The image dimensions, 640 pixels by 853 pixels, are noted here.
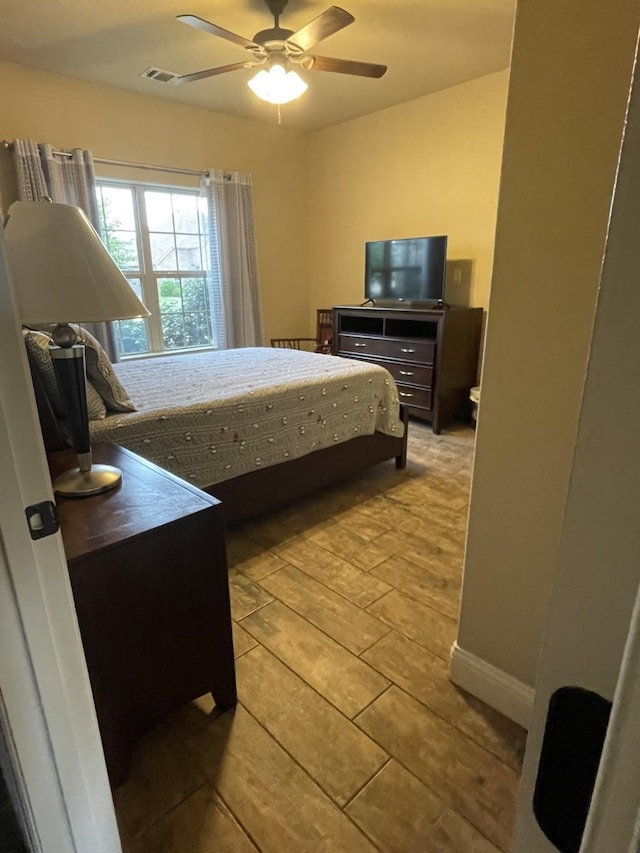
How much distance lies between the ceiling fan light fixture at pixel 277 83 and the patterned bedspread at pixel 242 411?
153 cm

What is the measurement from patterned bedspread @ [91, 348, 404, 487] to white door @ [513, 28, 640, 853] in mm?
1862

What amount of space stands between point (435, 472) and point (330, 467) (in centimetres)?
81

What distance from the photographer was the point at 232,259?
4609 millimetres

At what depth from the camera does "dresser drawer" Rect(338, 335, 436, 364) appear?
388 cm

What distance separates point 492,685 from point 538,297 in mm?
1108

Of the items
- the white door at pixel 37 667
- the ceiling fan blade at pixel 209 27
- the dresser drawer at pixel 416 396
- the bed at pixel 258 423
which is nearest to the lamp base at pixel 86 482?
the bed at pixel 258 423

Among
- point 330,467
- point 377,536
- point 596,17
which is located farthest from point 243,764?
point 596,17

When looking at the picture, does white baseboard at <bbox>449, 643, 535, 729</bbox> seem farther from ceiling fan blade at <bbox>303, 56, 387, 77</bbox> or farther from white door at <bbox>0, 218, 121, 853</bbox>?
ceiling fan blade at <bbox>303, 56, 387, 77</bbox>

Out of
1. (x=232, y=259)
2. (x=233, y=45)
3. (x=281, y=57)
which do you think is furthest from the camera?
(x=232, y=259)

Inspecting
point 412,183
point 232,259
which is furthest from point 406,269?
point 232,259

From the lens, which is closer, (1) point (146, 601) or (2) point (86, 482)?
(1) point (146, 601)

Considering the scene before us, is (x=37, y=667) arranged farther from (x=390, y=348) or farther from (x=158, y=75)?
(x=158, y=75)

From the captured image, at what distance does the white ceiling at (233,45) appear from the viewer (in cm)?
269

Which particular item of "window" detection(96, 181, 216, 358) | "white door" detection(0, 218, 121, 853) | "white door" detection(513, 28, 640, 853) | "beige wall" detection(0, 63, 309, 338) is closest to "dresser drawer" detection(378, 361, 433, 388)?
"beige wall" detection(0, 63, 309, 338)
